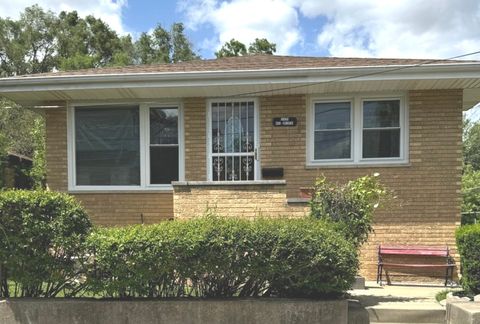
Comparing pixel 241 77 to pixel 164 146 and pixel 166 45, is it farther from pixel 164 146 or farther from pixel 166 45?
pixel 166 45

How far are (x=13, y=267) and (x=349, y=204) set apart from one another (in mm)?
3990

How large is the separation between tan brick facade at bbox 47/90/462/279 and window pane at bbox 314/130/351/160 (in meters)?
0.28

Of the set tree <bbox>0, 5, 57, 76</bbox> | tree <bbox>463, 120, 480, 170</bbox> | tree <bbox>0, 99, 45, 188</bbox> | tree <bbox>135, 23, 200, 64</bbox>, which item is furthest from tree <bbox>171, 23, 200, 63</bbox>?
tree <bbox>463, 120, 480, 170</bbox>

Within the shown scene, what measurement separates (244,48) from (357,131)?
2669 centimetres

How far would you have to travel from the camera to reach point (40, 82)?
8.67 m

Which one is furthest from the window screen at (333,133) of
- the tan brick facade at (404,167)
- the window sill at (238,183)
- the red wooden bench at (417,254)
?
the red wooden bench at (417,254)

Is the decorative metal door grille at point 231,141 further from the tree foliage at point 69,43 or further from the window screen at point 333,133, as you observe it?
the tree foliage at point 69,43

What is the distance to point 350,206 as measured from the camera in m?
6.25

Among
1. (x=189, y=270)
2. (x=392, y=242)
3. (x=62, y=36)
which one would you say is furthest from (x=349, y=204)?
(x=62, y=36)

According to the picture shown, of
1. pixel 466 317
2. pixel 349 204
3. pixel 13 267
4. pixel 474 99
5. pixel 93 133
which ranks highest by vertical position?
pixel 474 99

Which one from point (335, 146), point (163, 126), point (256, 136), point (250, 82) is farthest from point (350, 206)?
point (163, 126)

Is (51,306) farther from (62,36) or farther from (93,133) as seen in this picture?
(62,36)

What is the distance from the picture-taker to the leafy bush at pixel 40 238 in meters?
5.31

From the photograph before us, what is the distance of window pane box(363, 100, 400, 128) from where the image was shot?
907 cm
